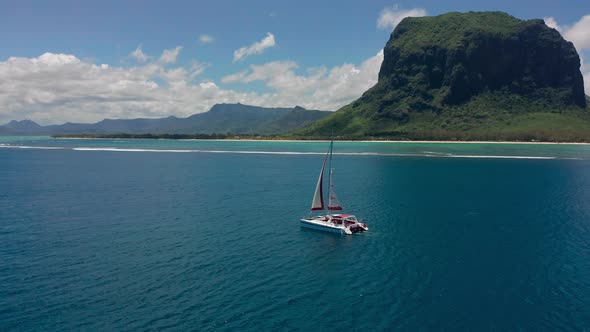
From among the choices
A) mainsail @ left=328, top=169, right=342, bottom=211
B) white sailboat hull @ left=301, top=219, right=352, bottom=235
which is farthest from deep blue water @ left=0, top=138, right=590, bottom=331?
mainsail @ left=328, top=169, right=342, bottom=211

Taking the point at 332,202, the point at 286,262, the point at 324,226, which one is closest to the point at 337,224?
the point at 324,226

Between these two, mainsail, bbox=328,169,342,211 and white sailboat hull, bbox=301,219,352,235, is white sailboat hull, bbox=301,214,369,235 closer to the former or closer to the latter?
white sailboat hull, bbox=301,219,352,235

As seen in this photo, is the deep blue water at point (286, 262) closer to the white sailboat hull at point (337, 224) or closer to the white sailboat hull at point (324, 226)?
the white sailboat hull at point (324, 226)

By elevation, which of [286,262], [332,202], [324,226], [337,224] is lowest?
[286,262]

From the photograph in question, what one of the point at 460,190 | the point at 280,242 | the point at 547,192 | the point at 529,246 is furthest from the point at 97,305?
the point at 547,192

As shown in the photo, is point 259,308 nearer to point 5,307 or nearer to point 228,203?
point 5,307

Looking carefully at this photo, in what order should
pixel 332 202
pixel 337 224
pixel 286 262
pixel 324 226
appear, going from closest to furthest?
pixel 286 262
pixel 324 226
pixel 337 224
pixel 332 202

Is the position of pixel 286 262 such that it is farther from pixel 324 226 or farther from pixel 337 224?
pixel 337 224

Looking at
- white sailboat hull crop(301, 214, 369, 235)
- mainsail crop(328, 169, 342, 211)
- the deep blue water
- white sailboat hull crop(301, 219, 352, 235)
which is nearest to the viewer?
the deep blue water
